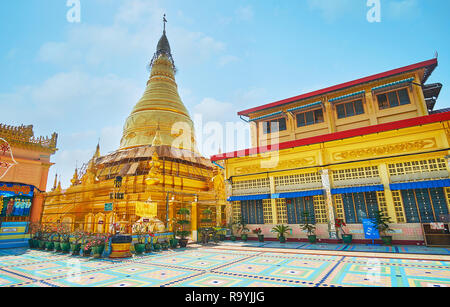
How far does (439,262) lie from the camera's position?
7.33m

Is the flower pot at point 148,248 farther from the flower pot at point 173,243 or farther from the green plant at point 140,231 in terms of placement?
the flower pot at point 173,243

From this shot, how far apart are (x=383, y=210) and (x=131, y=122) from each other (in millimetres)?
26300

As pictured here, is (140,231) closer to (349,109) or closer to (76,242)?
(76,242)

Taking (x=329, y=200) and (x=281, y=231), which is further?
(x=281, y=231)

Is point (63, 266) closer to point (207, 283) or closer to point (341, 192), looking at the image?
point (207, 283)

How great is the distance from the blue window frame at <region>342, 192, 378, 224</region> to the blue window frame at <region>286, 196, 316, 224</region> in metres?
1.78

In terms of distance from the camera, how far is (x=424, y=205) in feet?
37.6

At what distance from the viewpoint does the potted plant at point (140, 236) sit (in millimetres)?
10758

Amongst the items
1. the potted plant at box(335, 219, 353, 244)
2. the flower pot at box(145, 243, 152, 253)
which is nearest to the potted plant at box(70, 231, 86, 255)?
the flower pot at box(145, 243, 152, 253)

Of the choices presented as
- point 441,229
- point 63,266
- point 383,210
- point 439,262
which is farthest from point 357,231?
point 63,266

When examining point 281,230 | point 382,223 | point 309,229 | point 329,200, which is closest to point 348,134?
point 329,200

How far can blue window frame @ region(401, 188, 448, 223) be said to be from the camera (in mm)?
11094

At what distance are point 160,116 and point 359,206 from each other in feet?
73.7
